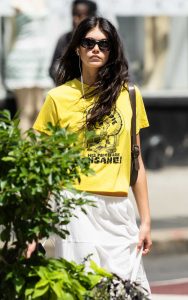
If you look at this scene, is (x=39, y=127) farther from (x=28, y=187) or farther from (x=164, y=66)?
(x=164, y=66)

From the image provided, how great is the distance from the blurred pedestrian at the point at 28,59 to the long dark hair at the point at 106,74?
23.1 feet

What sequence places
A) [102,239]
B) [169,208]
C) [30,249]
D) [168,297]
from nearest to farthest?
[30,249] → [102,239] → [168,297] → [169,208]

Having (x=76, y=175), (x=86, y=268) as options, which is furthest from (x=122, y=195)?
(x=76, y=175)

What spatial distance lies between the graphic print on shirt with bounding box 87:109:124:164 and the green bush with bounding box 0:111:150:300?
0.78 meters

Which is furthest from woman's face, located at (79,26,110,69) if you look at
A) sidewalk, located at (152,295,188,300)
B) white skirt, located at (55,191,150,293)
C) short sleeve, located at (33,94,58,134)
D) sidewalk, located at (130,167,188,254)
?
sidewalk, located at (130,167,188,254)

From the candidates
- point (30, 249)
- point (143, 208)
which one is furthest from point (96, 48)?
→ point (30, 249)

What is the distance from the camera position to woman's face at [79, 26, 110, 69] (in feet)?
18.9

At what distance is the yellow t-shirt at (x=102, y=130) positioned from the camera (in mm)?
5605

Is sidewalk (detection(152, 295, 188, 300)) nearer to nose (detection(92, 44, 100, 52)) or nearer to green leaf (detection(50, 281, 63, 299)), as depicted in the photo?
nose (detection(92, 44, 100, 52))

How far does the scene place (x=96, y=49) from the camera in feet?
18.9

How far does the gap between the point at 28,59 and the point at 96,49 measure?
23.8ft

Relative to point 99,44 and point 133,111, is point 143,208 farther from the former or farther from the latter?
point 99,44

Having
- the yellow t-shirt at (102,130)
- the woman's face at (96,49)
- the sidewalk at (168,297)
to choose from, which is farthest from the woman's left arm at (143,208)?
the sidewalk at (168,297)

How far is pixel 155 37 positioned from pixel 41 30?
5.49ft
